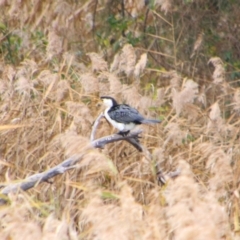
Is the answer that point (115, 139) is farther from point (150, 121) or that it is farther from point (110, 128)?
point (110, 128)

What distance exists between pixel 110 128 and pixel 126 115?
24.9 inches

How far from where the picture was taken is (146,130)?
778 cm

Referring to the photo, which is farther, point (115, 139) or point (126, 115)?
point (126, 115)

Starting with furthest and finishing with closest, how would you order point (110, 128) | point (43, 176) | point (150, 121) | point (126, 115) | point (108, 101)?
point (110, 128) → point (108, 101) → point (126, 115) → point (150, 121) → point (43, 176)

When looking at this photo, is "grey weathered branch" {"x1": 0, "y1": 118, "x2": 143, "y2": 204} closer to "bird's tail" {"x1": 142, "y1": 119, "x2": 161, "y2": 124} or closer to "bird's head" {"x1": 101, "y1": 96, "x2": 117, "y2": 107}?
"bird's tail" {"x1": 142, "y1": 119, "x2": 161, "y2": 124}

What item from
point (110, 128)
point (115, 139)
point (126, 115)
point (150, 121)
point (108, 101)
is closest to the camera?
point (115, 139)

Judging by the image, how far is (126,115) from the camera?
289 inches

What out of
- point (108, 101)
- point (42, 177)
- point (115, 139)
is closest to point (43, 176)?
point (42, 177)

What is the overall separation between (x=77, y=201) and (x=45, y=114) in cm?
140

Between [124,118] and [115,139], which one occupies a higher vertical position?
[115,139]

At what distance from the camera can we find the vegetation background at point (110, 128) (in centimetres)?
526

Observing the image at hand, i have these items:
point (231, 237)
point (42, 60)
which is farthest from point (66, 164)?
point (42, 60)

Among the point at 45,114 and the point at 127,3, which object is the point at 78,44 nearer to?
the point at 127,3

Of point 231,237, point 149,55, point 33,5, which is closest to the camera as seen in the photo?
point 231,237
